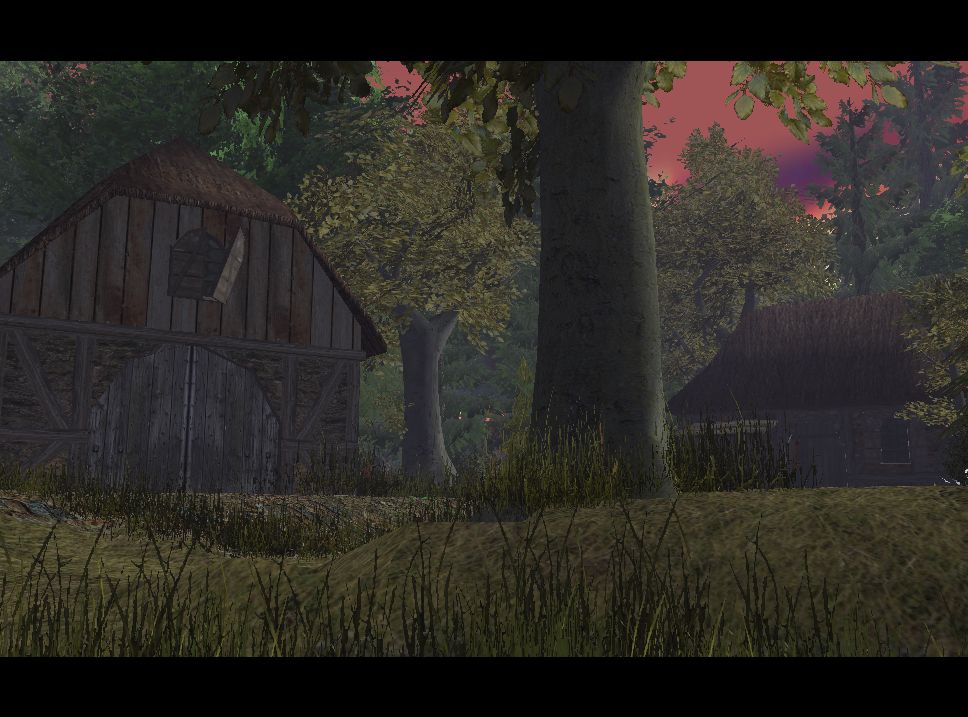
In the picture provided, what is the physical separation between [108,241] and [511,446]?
39.2ft

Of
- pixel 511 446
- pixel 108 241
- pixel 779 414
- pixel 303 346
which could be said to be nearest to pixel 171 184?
pixel 108 241

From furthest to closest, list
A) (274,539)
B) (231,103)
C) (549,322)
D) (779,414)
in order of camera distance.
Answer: (779,414) < (274,539) < (549,322) < (231,103)

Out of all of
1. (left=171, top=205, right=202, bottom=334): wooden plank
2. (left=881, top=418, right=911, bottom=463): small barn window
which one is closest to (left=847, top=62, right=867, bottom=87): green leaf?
(left=171, top=205, right=202, bottom=334): wooden plank

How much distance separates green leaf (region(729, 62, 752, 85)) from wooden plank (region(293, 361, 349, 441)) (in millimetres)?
12085

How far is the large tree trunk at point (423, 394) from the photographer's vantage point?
29.0m

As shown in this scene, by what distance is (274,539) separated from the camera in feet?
31.9

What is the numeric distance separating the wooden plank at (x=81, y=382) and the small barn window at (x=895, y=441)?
76.7 feet

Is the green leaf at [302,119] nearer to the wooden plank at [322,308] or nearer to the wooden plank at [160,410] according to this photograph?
the wooden plank at [160,410]

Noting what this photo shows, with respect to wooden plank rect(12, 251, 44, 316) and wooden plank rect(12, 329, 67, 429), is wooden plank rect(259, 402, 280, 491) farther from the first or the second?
wooden plank rect(12, 251, 44, 316)

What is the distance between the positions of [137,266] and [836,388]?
65.2ft

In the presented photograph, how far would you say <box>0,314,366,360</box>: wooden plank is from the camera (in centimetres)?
1691

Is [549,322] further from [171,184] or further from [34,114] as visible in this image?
[34,114]

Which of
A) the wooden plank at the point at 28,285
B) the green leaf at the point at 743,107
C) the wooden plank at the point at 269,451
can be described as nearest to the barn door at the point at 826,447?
the wooden plank at the point at 269,451

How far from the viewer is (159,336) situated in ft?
59.0
